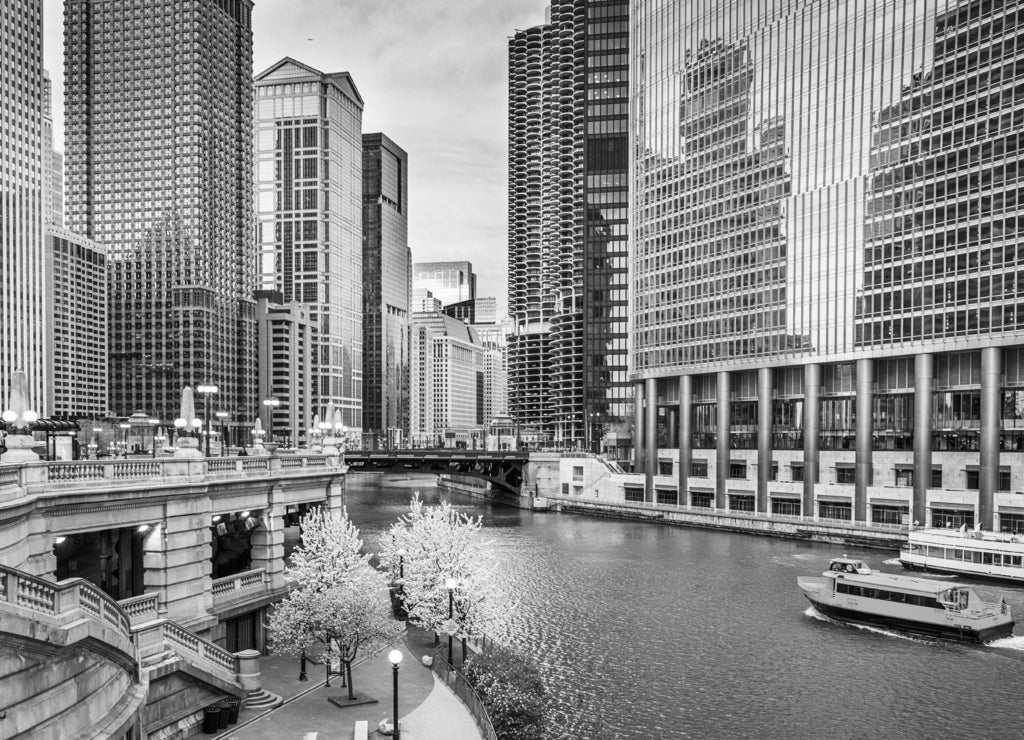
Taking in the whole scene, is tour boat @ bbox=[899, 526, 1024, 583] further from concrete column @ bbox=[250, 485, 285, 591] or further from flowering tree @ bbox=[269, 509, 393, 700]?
concrete column @ bbox=[250, 485, 285, 591]

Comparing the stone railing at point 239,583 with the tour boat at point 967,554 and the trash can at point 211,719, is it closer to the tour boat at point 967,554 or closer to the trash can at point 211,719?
the trash can at point 211,719

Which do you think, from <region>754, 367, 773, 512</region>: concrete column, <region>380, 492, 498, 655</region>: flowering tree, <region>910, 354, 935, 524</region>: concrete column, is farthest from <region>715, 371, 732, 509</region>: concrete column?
<region>380, 492, 498, 655</region>: flowering tree

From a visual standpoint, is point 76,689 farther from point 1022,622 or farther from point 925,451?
point 925,451

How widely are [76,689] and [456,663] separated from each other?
2348 centimetres

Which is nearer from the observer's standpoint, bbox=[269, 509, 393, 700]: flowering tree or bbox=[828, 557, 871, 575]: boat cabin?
bbox=[269, 509, 393, 700]: flowering tree

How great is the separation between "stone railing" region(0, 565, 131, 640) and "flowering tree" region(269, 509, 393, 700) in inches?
544

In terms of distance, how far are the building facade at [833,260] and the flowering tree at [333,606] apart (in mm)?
82629

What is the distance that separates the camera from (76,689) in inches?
896

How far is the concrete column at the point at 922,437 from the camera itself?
104938 mm

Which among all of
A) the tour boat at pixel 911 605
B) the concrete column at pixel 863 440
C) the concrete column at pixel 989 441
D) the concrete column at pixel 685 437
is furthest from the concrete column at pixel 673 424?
the tour boat at pixel 911 605

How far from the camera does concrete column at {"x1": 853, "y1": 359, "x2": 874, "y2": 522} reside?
11100 centimetres

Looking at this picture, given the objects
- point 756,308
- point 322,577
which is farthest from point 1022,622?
point 756,308

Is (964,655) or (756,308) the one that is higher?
(756,308)

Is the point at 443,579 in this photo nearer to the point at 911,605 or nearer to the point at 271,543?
the point at 271,543
